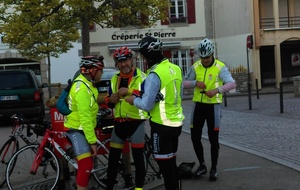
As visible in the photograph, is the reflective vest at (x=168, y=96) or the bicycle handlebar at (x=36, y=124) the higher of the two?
the reflective vest at (x=168, y=96)

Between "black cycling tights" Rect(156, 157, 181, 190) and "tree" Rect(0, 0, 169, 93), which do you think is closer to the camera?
"black cycling tights" Rect(156, 157, 181, 190)

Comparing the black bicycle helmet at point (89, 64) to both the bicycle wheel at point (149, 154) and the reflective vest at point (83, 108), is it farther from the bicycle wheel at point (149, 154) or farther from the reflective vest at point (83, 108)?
the bicycle wheel at point (149, 154)

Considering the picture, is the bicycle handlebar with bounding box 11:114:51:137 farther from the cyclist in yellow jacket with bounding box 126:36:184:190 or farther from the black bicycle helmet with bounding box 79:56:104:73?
the cyclist in yellow jacket with bounding box 126:36:184:190

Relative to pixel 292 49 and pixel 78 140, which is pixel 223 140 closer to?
pixel 78 140

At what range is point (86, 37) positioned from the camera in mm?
18297

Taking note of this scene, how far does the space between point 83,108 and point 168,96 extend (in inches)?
36.3

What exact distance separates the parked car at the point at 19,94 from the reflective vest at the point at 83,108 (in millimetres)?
10397

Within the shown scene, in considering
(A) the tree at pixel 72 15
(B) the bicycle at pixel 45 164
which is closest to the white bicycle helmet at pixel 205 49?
(B) the bicycle at pixel 45 164

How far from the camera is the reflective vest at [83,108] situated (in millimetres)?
5191

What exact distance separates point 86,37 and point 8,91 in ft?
12.7

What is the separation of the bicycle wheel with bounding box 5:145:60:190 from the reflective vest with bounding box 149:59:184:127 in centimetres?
185

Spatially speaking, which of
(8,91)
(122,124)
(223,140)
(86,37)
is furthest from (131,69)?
(86,37)

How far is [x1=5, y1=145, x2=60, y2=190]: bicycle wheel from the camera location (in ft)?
20.1

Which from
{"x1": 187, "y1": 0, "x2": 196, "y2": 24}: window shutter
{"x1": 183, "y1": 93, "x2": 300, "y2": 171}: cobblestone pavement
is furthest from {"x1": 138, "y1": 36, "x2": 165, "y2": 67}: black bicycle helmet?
{"x1": 187, "y1": 0, "x2": 196, "y2": 24}: window shutter
